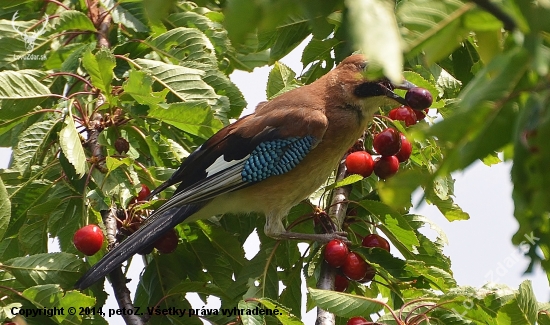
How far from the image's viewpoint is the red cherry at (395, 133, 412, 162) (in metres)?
3.58

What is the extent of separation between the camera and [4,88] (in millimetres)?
3475

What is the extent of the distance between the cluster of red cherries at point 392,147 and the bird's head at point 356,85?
394 millimetres

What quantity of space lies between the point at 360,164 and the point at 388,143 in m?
0.19

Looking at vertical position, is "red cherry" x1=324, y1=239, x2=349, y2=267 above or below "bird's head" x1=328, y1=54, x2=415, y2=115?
below

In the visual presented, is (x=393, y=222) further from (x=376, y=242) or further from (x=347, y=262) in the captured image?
(x=347, y=262)

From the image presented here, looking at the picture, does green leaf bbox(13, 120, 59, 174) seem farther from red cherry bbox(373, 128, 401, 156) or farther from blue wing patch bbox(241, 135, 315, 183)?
red cherry bbox(373, 128, 401, 156)

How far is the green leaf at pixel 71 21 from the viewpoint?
383 centimetres

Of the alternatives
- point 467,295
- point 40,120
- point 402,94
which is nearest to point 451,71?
point 402,94

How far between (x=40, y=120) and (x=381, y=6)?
3133 mm

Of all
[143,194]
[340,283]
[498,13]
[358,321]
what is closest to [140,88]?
[143,194]

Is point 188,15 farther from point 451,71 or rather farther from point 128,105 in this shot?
point 451,71

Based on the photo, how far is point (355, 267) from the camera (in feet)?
10.6

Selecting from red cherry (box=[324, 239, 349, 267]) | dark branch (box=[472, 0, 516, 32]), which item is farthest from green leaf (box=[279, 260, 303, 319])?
dark branch (box=[472, 0, 516, 32])

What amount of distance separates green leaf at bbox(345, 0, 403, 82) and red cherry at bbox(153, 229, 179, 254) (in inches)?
104
